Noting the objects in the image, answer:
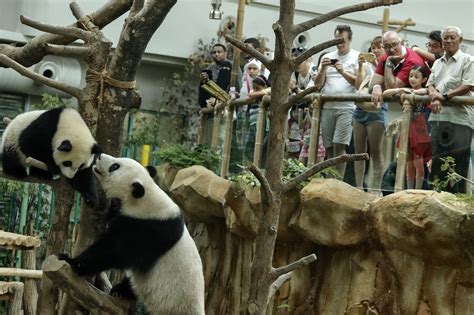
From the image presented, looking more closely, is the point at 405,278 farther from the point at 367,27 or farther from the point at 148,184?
the point at 367,27

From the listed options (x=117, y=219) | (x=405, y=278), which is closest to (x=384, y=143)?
(x=405, y=278)

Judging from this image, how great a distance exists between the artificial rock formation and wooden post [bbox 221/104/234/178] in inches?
10.2

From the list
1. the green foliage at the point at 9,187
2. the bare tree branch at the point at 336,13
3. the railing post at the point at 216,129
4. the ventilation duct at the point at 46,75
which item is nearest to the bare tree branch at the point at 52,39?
the bare tree branch at the point at 336,13

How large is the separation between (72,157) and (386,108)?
9.29ft

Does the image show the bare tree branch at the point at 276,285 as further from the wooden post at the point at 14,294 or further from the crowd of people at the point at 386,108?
the wooden post at the point at 14,294

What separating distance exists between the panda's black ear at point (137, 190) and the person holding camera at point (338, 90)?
3.29m

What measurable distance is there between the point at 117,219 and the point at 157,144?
9.14 meters

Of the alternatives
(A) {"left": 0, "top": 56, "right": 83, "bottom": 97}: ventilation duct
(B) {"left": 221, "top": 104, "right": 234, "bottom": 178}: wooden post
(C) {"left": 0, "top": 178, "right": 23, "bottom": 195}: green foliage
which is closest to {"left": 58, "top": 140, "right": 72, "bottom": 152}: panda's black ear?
(B) {"left": 221, "top": 104, "right": 234, "bottom": 178}: wooden post

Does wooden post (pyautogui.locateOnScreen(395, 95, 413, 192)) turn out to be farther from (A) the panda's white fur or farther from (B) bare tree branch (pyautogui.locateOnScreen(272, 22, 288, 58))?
(B) bare tree branch (pyautogui.locateOnScreen(272, 22, 288, 58))

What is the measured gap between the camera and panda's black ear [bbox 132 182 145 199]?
499 cm

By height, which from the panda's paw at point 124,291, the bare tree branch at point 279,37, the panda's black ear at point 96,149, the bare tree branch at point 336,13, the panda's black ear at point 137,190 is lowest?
the panda's paw at point 124,291

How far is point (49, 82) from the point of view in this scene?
5332 mm

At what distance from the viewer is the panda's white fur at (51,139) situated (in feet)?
20.1

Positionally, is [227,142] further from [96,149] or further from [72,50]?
[72,50]
